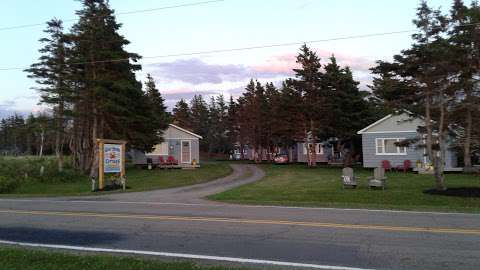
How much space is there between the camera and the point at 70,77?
34344 millimetres

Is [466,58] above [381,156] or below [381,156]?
above

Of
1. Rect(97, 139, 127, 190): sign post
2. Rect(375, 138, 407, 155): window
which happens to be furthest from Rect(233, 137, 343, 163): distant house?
Rect(97, 139, 127, 190): sign post

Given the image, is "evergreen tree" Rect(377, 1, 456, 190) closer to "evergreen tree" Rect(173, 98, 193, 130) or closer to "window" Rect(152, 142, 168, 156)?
"window" Rect(152, 142, 168, 156)

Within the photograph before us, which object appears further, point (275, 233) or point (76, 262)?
point (275, 233)

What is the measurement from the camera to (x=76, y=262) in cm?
762

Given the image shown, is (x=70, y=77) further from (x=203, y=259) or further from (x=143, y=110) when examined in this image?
(x=203, y=259)

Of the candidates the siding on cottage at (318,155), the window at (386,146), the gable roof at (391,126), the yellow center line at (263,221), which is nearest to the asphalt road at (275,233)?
the yellow center line at (263,221)

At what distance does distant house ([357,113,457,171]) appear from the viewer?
3891 cm

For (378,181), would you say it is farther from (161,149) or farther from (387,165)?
(161,149)

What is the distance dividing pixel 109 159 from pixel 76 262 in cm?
1939

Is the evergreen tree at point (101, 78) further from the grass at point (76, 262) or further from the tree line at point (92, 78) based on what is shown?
the grass at point (76, 262)

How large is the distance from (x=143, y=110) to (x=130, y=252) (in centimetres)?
3226

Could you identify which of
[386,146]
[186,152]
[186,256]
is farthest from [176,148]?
[186,256]

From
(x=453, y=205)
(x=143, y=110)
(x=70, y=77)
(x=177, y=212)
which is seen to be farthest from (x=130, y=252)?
(x=143, y=110)
